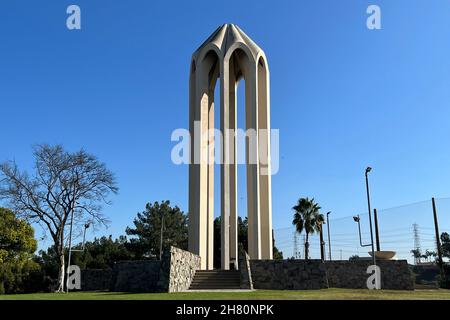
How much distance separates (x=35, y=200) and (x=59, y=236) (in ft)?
9.28

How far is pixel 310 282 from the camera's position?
66.4ft

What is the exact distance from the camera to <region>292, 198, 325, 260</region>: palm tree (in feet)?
134

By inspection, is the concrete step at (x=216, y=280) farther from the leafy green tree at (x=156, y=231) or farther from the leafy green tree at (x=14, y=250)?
the leafy green tree at (x=156, y=231)

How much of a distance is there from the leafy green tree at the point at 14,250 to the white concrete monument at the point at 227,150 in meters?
17.4

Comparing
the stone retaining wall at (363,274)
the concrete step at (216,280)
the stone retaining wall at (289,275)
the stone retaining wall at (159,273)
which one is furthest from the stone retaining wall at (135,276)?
the stone retaining wall at (363,274)

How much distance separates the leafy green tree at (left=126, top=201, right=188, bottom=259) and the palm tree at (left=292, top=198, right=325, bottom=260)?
16852 millimetres

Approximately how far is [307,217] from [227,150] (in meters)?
17.0

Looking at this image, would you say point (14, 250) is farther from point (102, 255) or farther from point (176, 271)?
point (176, 271)

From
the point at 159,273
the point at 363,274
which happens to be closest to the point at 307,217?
the point at 363,274

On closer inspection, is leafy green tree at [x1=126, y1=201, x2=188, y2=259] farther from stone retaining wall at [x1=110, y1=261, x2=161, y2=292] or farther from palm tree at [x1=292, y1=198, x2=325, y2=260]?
stone retaining wall at [x1=110, y1=261, x2=161, y2=292]

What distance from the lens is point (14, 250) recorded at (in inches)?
1453
